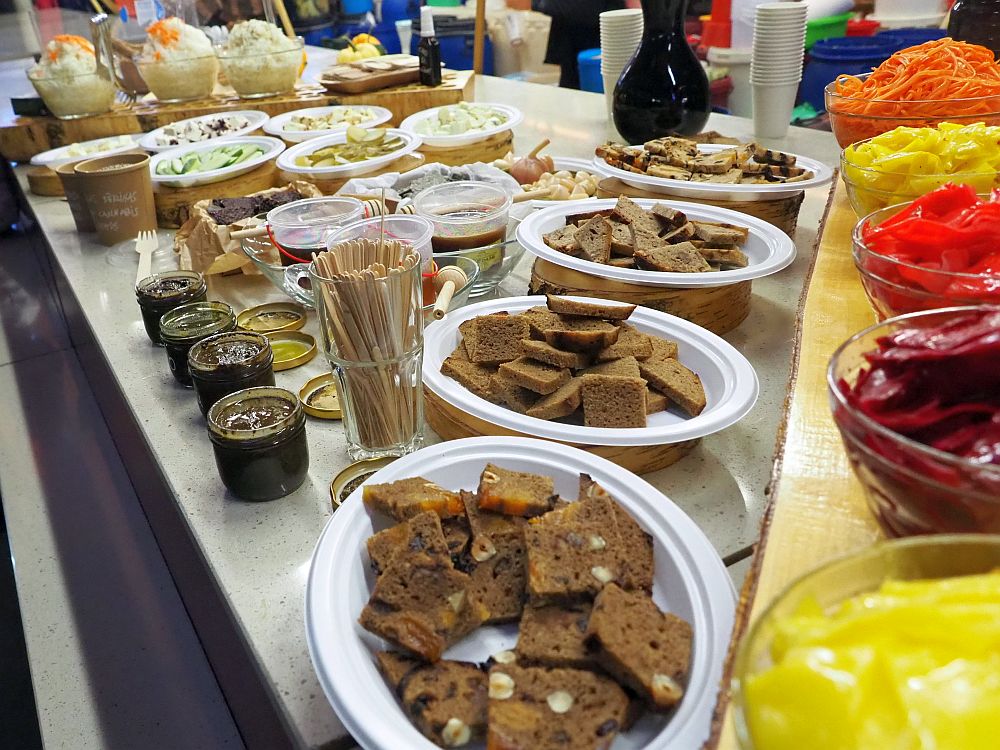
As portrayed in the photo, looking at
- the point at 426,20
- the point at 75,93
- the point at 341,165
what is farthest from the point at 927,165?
the point at 75,93

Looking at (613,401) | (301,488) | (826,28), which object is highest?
(826,28)

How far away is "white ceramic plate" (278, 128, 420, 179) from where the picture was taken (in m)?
2.19

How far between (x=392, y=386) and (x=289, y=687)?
44 centimetres

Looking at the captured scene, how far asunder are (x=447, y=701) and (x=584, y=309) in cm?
67

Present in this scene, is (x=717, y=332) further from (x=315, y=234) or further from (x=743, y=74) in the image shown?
(x=743, y=74)

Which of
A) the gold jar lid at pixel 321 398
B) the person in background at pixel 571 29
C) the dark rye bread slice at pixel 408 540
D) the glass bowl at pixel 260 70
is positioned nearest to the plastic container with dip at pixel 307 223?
the gold jar lid at pixel 321 398

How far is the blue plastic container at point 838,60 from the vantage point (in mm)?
3725

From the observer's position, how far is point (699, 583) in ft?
2.62

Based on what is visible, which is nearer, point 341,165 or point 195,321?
point 195,321

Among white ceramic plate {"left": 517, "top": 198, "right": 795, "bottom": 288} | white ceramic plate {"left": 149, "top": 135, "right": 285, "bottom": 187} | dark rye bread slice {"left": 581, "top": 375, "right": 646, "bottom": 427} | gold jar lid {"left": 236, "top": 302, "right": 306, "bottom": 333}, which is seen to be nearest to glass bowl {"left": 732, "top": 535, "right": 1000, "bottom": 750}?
dark rye bread slice {"left": 581, "top": 375, "right": 646, "bottom": 427}

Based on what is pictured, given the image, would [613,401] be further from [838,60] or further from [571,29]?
[571,29]

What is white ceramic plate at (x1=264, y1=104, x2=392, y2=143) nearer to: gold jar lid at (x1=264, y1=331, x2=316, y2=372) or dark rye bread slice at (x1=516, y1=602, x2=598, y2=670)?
gold jar lid at (x1=264, y1=331, x2=316, y2=372)

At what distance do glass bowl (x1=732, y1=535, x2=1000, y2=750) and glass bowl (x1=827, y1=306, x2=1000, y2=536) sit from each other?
0.06 m

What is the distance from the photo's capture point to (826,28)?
4656 mm
